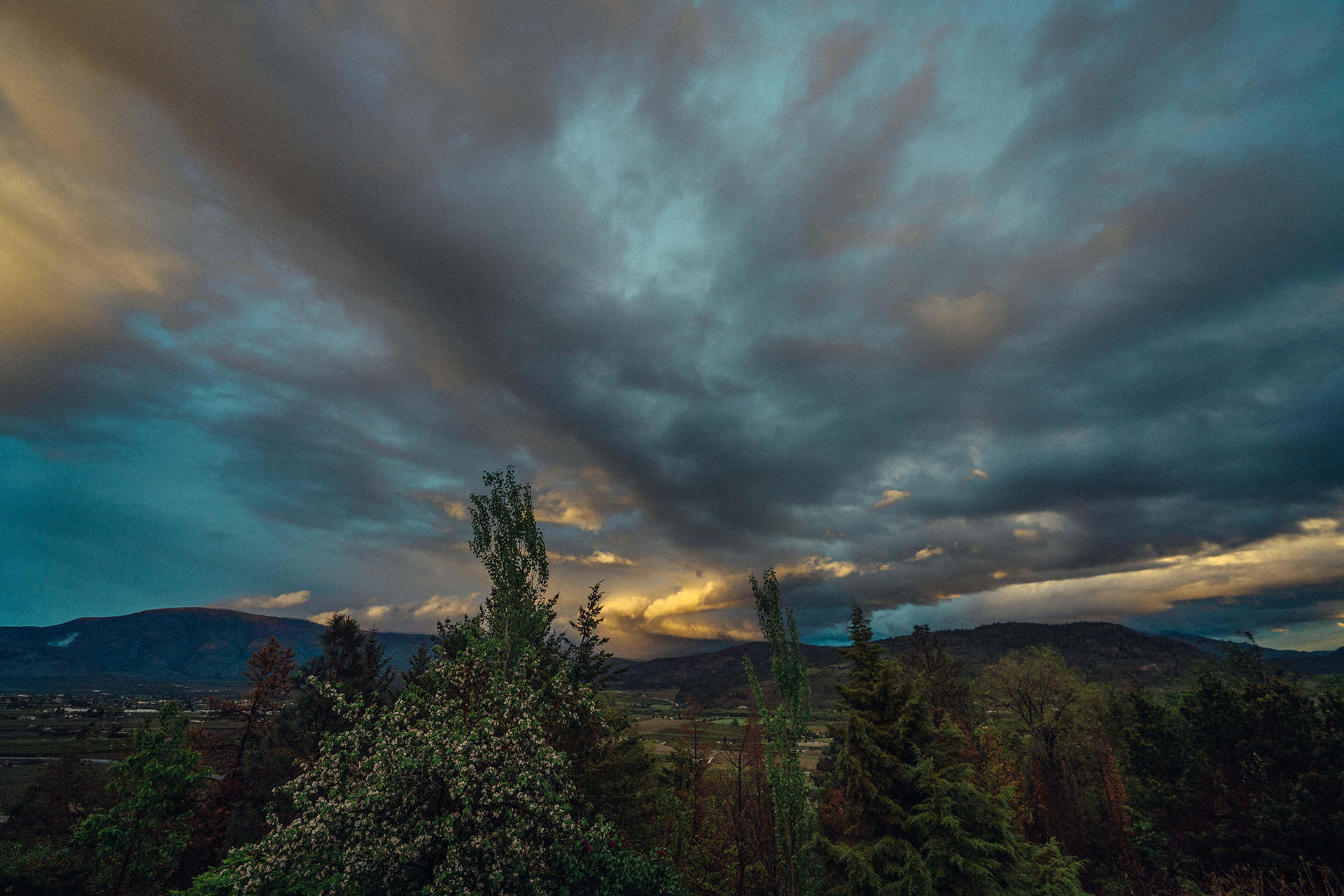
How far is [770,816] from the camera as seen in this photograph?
1357 inches

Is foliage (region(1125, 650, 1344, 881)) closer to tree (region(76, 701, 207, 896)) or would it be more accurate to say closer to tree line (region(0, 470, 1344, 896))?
tree line (region(0, 470, 1344, 896))

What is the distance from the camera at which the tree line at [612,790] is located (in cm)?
1469

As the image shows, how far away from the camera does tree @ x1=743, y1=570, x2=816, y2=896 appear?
67.9ft

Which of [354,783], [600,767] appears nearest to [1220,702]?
[600,767]

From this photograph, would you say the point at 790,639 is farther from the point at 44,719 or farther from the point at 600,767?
the point at 44,719

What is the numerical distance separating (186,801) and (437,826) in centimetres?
2182

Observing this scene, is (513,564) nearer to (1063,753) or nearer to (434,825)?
(434,825)

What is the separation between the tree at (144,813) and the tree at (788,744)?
86.8 feet

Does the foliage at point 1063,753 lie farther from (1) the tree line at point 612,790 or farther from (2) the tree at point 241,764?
(2) the tree at point 241,764

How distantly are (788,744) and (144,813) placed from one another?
28.9 meters

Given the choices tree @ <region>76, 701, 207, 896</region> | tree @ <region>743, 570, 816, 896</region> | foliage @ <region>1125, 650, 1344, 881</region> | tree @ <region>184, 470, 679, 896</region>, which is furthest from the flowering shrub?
foliage @ <region>1125, 650, 1344, 881</region>

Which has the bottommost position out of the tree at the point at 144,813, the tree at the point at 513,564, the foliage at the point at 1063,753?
the foliage at the point at 1063,753

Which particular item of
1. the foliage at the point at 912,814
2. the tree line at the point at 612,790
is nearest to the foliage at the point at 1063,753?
the tree line at the point at 612,790

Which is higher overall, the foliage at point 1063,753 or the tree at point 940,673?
the tree at point 940,673
